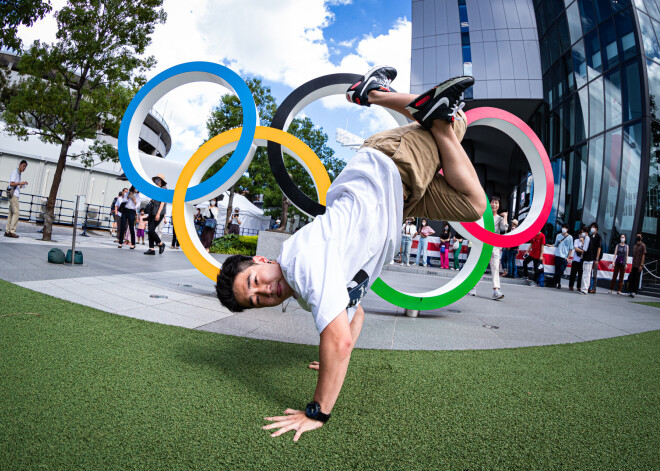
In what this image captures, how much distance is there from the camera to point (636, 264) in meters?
11.4

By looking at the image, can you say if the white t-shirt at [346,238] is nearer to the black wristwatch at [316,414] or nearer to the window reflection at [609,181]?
the black wristwatch at [316,414]

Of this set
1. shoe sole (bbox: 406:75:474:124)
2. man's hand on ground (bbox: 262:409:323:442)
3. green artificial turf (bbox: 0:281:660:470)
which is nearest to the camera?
green artificial turf (bbox: 0:281:660:470)

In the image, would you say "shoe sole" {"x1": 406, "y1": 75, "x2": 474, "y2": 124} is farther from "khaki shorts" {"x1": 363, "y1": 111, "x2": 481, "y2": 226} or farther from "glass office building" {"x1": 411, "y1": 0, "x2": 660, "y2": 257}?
"glass office building" {"x1": 411, "y1": 0, "x2": 660, "y2": 257}

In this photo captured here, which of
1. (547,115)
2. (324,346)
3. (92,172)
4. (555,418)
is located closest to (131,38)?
(324,346)

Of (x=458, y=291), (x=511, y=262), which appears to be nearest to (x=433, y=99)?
(x=458, y=291)

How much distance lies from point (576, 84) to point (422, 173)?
18613 mm

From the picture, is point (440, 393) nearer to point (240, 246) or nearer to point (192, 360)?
point (192, 360)

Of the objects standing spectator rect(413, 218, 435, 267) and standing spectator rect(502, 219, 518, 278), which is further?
standing spectator rect(413, 218, 435, 267)

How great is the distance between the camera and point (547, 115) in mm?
19438

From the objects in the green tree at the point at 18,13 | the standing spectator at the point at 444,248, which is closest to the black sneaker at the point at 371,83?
the green tree at the point at 18,13

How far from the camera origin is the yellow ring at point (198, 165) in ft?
16.1

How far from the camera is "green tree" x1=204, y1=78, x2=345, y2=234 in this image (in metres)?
21.4

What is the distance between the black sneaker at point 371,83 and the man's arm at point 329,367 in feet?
6.17

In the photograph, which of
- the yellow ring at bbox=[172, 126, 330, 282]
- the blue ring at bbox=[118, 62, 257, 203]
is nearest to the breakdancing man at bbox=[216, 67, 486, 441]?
the yellow ring at bbox=[172, 126, 330, 282]
